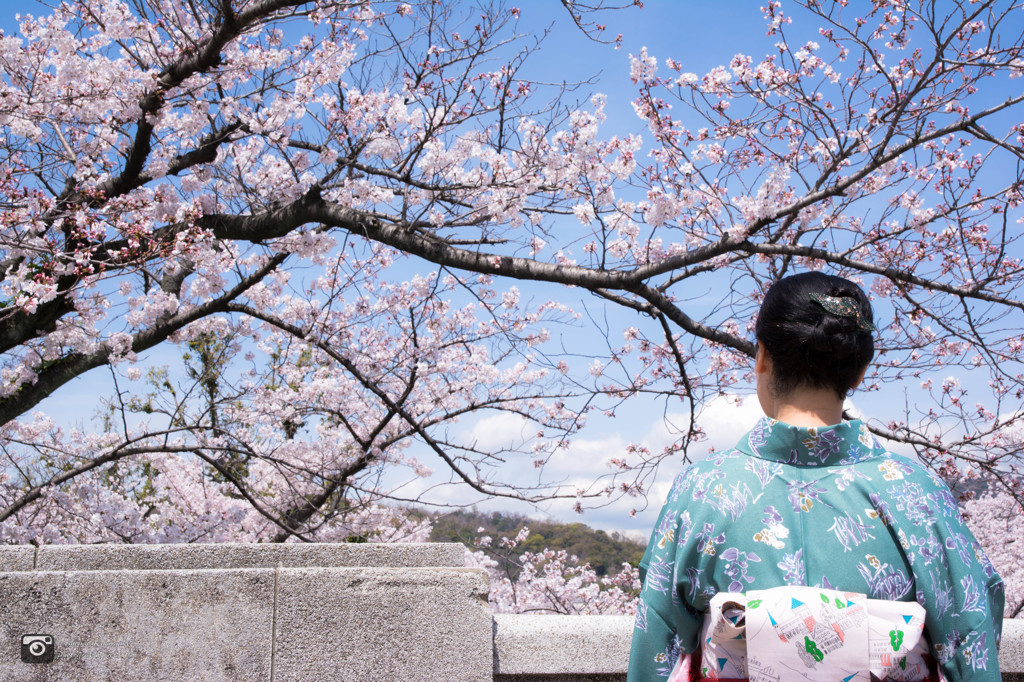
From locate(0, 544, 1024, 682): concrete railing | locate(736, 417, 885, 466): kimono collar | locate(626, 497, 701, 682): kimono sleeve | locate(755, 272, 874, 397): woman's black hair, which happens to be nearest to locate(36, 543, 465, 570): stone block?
locate(0, 544, 1024, 682): concrete railing

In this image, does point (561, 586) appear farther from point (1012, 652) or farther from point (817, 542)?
point (817, 542)

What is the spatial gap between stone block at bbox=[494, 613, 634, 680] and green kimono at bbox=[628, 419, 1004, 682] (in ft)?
3.22

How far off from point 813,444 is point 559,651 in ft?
4.53

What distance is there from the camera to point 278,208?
529 cm

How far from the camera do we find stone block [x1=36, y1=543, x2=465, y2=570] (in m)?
2.76

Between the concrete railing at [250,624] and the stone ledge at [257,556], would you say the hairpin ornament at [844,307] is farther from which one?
the stone ledge at [257,556]

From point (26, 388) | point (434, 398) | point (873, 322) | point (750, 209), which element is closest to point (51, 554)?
point (873, 322)

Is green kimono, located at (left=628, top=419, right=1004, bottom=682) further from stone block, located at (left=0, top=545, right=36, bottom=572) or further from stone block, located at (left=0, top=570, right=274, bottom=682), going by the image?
stone block, located at (left=0, top=545, right=36, bottom=572)

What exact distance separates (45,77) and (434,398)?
4.33m

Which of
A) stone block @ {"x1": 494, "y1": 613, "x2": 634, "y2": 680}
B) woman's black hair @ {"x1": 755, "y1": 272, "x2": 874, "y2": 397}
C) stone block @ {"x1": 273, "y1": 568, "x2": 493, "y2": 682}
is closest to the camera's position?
woman's black hair @ {"x1": 755, "y1": 272, "x2": 874, "y2": 397}

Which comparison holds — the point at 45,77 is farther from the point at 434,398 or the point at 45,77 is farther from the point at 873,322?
the point at 873,322

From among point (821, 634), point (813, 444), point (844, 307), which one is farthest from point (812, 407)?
point (821, 634)

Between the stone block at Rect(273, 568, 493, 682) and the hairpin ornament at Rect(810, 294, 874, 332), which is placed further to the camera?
the stone block at Rect(273, 568, 493, 682)

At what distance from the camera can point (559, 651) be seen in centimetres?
256
